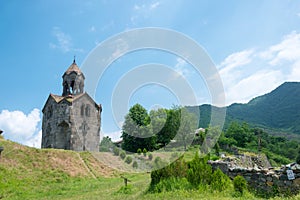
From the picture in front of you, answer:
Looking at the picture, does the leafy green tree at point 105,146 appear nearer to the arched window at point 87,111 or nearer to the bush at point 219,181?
the arched window at point 87,111

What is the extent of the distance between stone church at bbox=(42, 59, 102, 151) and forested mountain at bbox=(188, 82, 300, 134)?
5771 cm

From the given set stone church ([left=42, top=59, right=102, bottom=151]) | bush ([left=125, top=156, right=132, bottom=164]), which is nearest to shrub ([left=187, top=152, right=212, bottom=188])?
bush ([left=125, top=156, right=132, bottom=164])

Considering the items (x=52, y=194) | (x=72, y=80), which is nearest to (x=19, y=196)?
(x=52, y=194)

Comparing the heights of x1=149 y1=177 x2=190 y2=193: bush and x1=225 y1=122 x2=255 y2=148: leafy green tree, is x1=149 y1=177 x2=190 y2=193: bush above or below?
below

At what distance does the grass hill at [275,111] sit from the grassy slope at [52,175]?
65.4 meters

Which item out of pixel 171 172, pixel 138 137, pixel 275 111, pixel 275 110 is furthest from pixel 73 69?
pixel 275 110

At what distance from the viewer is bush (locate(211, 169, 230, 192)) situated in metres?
7.62

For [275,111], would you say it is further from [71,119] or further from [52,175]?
[52,175]

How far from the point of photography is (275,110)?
97312 millimetres

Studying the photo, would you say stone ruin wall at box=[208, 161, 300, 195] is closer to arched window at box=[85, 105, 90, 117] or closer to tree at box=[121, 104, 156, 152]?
tree at box=[121, 104, 156, 152]

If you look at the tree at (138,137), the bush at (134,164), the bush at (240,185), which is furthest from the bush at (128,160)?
the bush at (240,185)

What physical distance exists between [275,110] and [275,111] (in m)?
0.93

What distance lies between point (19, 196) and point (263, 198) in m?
11.9

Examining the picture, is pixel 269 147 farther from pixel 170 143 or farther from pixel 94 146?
pixel 94 146
